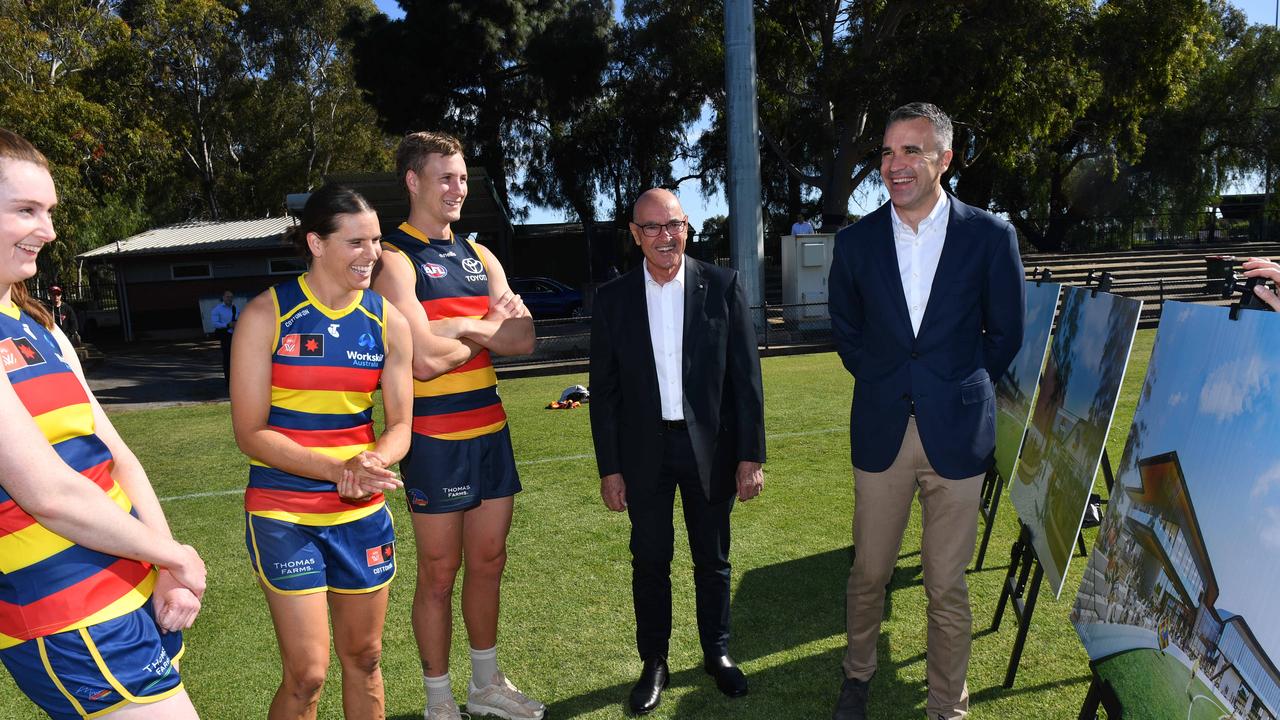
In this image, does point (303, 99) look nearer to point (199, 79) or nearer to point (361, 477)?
point (199, 79)

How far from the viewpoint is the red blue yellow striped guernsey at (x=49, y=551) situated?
6.03ft

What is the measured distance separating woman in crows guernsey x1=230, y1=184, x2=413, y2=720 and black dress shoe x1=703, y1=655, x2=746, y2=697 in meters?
1.52

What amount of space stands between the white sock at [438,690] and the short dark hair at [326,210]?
Result: 1739mm

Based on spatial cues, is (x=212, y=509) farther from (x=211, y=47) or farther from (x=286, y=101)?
(x=286, y=101)

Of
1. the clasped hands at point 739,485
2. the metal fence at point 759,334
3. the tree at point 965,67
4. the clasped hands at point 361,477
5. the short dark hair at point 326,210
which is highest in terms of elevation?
the tree at point 965,67

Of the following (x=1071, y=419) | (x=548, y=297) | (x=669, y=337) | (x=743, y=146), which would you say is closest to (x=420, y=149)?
(x=669, y=337)

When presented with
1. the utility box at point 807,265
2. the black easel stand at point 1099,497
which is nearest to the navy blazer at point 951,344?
the black easel stand at point 1099,497

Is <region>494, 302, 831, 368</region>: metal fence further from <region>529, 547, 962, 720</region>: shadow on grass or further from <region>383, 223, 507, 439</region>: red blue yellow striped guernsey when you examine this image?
<region>383, 223, 507, 439</region>: red blue yellow striped guernsey

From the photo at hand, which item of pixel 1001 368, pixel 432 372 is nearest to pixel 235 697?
pixel 432 372

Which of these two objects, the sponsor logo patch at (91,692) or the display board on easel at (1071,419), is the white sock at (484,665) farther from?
the display board on easel at (1071,419)

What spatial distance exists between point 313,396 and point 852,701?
235cm

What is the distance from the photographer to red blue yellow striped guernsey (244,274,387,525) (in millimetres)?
2646

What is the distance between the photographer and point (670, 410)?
3547mm

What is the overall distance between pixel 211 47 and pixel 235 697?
3967cm
